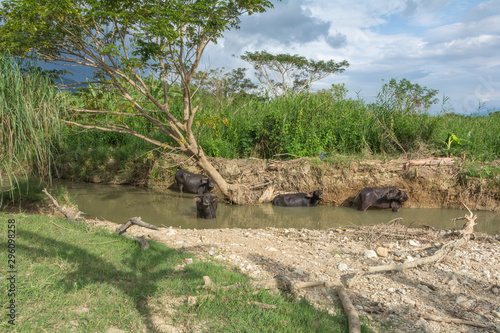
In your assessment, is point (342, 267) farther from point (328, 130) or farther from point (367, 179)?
point (328, 130)

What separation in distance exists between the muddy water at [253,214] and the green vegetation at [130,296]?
3266 mm

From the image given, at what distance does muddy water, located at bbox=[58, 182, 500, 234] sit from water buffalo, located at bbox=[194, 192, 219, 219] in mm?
147

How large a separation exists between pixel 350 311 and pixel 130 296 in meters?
1.93

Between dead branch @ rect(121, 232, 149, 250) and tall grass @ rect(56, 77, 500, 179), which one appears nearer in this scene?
dead branch @ rect(121, 232, 149, 250)

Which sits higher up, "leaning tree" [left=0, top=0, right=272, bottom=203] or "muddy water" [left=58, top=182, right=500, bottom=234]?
"leaning tree" [left=0, top=0, right=272, bottom=203]

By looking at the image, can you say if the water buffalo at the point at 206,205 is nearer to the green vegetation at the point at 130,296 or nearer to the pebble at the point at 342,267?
the green vegetation at the point at 130,296

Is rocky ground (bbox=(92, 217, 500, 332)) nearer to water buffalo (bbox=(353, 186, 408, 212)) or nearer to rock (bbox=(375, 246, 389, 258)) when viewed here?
rock (bbox=(375, 246, 389, 258))

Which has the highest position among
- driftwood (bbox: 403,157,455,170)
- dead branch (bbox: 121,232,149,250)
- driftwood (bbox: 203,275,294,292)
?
driftwood (bbox: 403,157,455,170)

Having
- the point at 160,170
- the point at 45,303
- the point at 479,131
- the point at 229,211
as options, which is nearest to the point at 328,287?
the point at 45,303

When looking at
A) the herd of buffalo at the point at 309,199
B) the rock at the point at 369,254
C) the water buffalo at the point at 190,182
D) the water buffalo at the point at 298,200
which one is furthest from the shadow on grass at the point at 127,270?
the water buffalo at the point at 190,182

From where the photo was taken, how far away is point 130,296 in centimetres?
310

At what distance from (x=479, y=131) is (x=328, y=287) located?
8.72 m

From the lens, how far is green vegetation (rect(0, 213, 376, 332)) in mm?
2732

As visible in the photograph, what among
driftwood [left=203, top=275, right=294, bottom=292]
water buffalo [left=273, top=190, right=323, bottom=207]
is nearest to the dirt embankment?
water buffalo [left=273, top=190, right=323, bottom=207]
